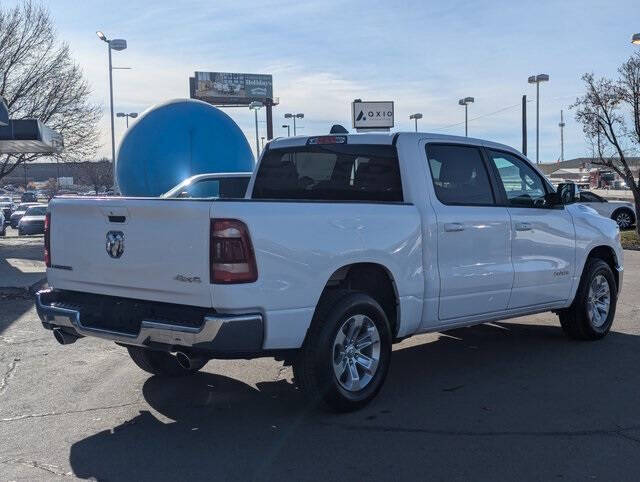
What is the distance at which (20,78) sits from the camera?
80.2 feet

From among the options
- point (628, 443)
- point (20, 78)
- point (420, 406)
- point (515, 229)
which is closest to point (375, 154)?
point (515, 229)

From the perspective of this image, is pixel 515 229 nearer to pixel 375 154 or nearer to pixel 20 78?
pixel 375 154

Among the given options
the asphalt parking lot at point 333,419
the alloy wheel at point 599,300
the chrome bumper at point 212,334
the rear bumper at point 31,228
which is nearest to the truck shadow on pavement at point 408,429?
the asphalt parking lot at point 333,419

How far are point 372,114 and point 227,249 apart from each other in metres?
15.4

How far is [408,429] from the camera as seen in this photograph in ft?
16.6

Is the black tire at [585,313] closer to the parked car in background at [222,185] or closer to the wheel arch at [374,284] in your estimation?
the wheel arch at [374,284]

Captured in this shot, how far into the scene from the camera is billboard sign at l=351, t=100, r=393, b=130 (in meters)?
19.3

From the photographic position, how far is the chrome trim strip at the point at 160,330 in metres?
4.52

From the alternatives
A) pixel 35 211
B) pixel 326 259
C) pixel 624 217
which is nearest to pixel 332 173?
pixel 326 259

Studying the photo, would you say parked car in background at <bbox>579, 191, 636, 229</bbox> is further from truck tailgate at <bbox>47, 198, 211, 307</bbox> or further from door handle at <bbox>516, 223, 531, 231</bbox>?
truck tailgate at <bbox>47, 198, 211, 307</bbox>

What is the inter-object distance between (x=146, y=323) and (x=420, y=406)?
217 cm

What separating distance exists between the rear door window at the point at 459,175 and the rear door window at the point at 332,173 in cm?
38

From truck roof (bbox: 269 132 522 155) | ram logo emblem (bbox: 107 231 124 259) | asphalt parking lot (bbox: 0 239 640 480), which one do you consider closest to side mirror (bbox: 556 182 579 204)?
truck roof (bbox: 269 132 522 155)

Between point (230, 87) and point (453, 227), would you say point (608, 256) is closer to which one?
point (453, 227)
